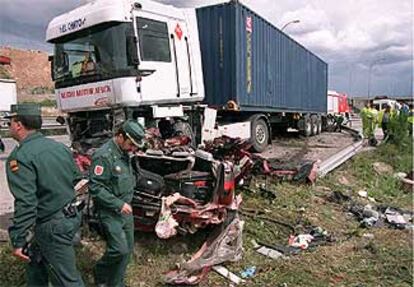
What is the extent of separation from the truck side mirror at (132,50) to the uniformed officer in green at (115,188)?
3.28 meters

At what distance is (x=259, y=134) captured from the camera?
36.0 feet

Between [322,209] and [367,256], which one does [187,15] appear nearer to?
[322,209]

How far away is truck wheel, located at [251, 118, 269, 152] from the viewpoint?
10578mm

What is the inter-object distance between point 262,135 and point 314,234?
18.5ft

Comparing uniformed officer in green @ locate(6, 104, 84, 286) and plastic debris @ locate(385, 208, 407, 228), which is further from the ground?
uniformed officer in green @ locate(6, 104, 84, 286)

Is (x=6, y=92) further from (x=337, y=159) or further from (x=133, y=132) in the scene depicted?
(x=133, y=132)

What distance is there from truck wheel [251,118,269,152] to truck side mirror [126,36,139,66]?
4.55 metres

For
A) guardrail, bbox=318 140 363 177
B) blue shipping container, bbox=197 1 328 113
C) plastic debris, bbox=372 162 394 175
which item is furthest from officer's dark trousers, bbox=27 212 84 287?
plastic debris, bbox=372 162 394 175

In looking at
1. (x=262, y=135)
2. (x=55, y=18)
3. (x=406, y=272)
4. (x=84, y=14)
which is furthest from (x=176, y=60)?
(x=406, y=272)

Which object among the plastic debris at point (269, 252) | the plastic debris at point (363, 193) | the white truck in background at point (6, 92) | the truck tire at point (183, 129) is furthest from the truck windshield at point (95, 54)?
the white truck in background at point (6, 92)

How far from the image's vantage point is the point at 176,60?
7.61 meters

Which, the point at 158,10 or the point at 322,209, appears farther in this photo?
the point at 158,10

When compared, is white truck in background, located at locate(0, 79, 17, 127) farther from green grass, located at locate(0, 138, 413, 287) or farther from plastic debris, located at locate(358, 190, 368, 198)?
plastic debris, located at locate(358, 190, 368, 198)

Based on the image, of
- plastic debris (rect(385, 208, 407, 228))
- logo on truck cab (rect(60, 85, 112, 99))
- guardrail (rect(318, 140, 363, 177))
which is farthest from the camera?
guardrail (rect(318, 140, 363, 177))
